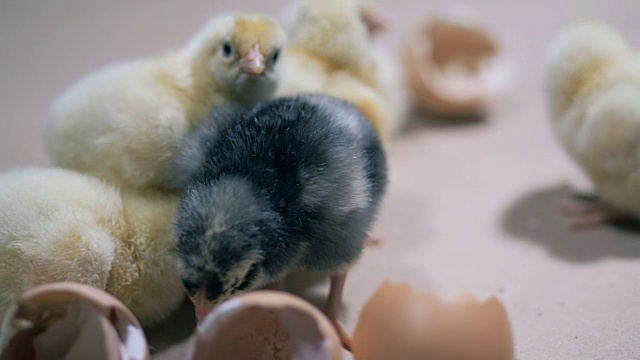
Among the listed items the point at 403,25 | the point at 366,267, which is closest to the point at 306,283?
the point at 366,267

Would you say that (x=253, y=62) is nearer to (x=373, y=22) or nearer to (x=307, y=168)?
(x=307, y=168)

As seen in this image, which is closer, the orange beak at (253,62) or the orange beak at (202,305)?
the orange beak at (202,305)

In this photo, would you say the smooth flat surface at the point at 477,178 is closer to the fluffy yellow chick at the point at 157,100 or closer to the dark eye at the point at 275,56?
the fluffy yellow chick at the point at 157,100

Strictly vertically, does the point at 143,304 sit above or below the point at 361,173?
below

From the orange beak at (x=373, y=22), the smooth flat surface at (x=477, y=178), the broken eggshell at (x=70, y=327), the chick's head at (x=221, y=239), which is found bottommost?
the smooth flat surface at (x=477, y=178)

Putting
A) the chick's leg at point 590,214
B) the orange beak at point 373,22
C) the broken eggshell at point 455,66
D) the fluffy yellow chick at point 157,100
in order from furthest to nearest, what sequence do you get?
the broken eggshell at point 455,66 → the orange beak at point 373,22 → the chick's leg at point 590,214 → the fluffy yellow chick at point 157,100

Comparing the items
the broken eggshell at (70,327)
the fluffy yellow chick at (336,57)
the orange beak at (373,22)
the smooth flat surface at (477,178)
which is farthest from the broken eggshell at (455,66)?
the broken eggshell at (70,327)

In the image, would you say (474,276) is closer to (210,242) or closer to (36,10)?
(210,242)

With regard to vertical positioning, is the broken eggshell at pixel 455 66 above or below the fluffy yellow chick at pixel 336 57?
below
